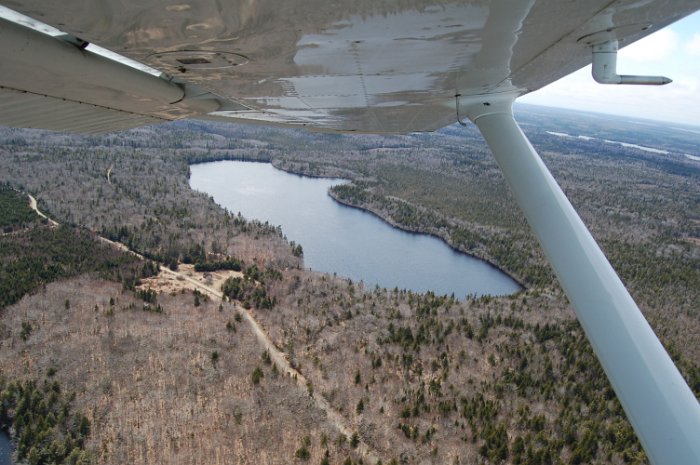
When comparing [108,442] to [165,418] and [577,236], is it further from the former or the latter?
[577,236]

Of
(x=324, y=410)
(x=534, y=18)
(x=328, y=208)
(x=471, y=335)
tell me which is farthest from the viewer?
(x=328, y=208)

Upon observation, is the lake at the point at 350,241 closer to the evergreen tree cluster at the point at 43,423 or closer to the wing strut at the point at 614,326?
the evergreen tree cluster at the point at 43,423

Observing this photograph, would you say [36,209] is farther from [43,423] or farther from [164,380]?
[43,423]

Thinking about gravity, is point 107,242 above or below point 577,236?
below

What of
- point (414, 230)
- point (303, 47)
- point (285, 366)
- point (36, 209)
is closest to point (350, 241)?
point (414, 230)

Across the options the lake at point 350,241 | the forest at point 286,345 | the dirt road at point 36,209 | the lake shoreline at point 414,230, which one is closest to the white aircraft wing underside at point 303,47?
the forest at point 286,345

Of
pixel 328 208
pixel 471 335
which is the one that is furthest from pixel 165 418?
pixel 328 208

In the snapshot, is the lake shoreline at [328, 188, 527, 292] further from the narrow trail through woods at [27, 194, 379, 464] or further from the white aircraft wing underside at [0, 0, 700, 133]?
the white aircraft wing underside at [0, 0, 700, 133]
